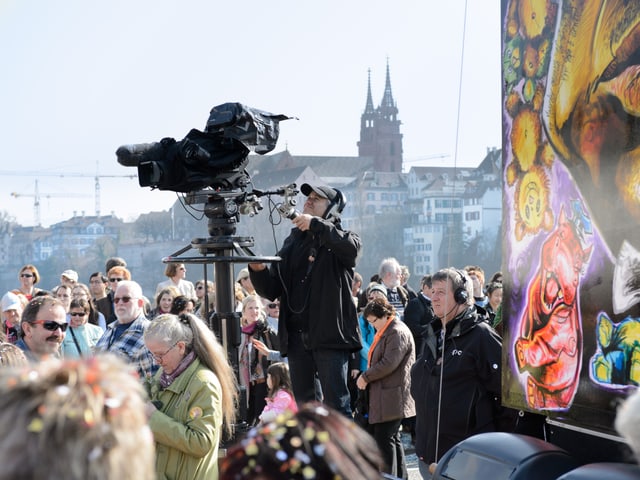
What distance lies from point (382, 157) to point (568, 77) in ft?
399

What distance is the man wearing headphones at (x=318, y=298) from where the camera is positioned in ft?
18.5

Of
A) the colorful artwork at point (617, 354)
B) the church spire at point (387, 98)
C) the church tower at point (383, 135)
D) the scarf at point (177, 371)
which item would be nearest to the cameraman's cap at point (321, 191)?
the scarf at point (177, 371)

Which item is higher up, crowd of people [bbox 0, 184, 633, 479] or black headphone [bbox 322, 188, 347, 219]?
black headphone [bbox 322, 188, 347, 219]

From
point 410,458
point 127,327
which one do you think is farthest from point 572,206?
point 410,458

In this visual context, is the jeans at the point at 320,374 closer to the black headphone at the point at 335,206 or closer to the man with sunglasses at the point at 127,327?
the black headphone at the point at 335,206

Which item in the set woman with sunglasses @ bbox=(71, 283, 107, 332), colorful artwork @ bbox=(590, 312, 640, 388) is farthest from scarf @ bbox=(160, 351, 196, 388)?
woman with sunglasses @ bbox=(71, 283, 107, 332)

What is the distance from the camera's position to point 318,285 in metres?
5.73

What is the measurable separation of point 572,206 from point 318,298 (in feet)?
6.75

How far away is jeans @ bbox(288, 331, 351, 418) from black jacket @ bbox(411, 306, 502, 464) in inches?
18.9

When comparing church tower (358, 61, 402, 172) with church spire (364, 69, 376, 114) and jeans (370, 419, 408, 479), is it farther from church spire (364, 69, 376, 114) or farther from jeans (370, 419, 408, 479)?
jeans (370, 419, 408, 479)

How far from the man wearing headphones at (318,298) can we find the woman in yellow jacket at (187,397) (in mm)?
1226

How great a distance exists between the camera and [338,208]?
230 inches

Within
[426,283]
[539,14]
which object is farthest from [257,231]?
[539,14]

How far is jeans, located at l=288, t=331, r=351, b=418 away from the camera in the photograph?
18.5 feet
